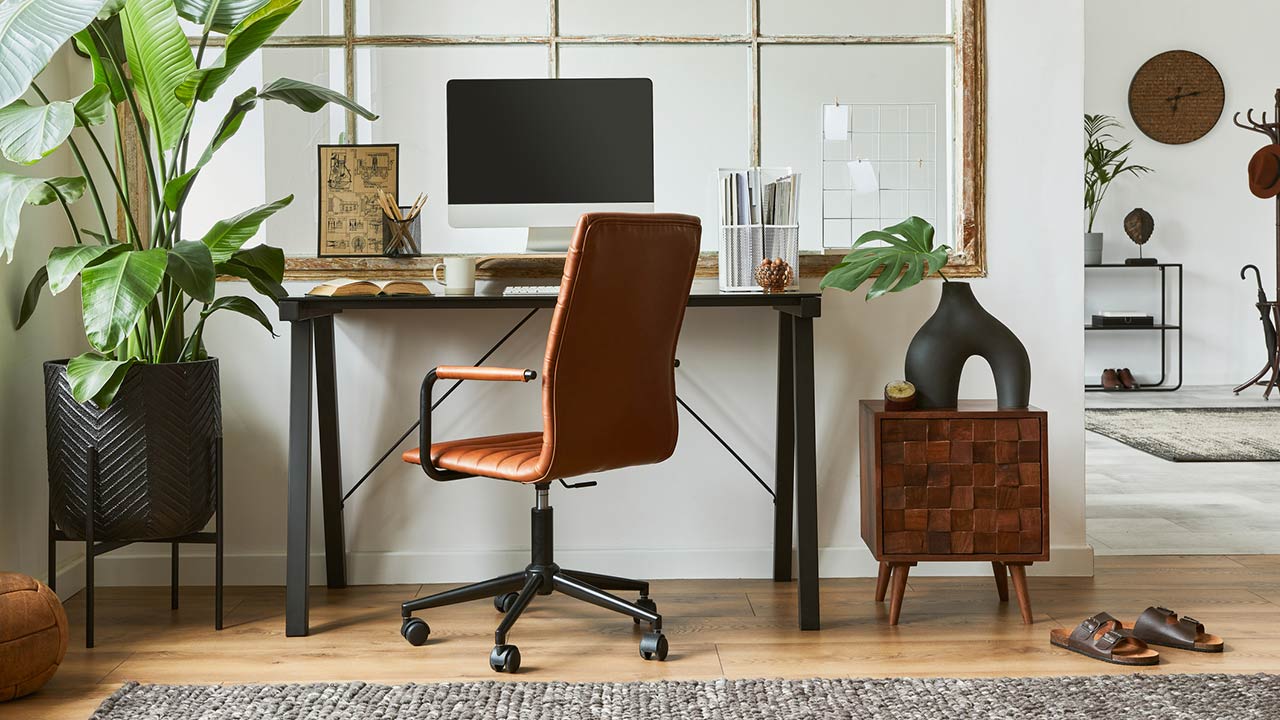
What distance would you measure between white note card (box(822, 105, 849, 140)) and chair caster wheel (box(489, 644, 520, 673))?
65.8 inches

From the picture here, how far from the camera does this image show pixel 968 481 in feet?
8.20

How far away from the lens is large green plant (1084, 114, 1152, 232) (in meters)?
7.02

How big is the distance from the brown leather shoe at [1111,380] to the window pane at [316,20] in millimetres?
5954

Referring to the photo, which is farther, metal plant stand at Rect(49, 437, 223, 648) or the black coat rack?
the black coat rack

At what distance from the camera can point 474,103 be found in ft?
9.23

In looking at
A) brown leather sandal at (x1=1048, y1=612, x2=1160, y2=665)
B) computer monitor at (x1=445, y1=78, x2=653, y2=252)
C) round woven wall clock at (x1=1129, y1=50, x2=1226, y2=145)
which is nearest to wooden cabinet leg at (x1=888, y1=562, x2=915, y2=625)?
brown leather sandal at (x1=1048, y1=612, x2=1160, y2=665)

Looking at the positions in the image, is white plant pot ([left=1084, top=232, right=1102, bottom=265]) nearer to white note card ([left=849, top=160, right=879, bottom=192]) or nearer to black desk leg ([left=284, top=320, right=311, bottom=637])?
white note card ([left=849, top=160, right=879, bottom=192])

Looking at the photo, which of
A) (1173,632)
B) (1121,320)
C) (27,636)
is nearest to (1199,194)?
(1121,320)

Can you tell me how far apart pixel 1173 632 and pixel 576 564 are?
1514 millimetres

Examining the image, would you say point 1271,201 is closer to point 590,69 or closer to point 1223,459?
point 1223,459

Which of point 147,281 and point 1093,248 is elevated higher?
point 1093,248

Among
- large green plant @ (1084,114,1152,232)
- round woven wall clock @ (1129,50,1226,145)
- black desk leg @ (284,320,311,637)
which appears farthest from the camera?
round woven wall clock @ (1129,50,1226,145)

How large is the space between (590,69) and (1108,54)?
5.80 meters

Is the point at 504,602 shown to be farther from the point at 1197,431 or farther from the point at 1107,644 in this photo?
the point at 1197,431
